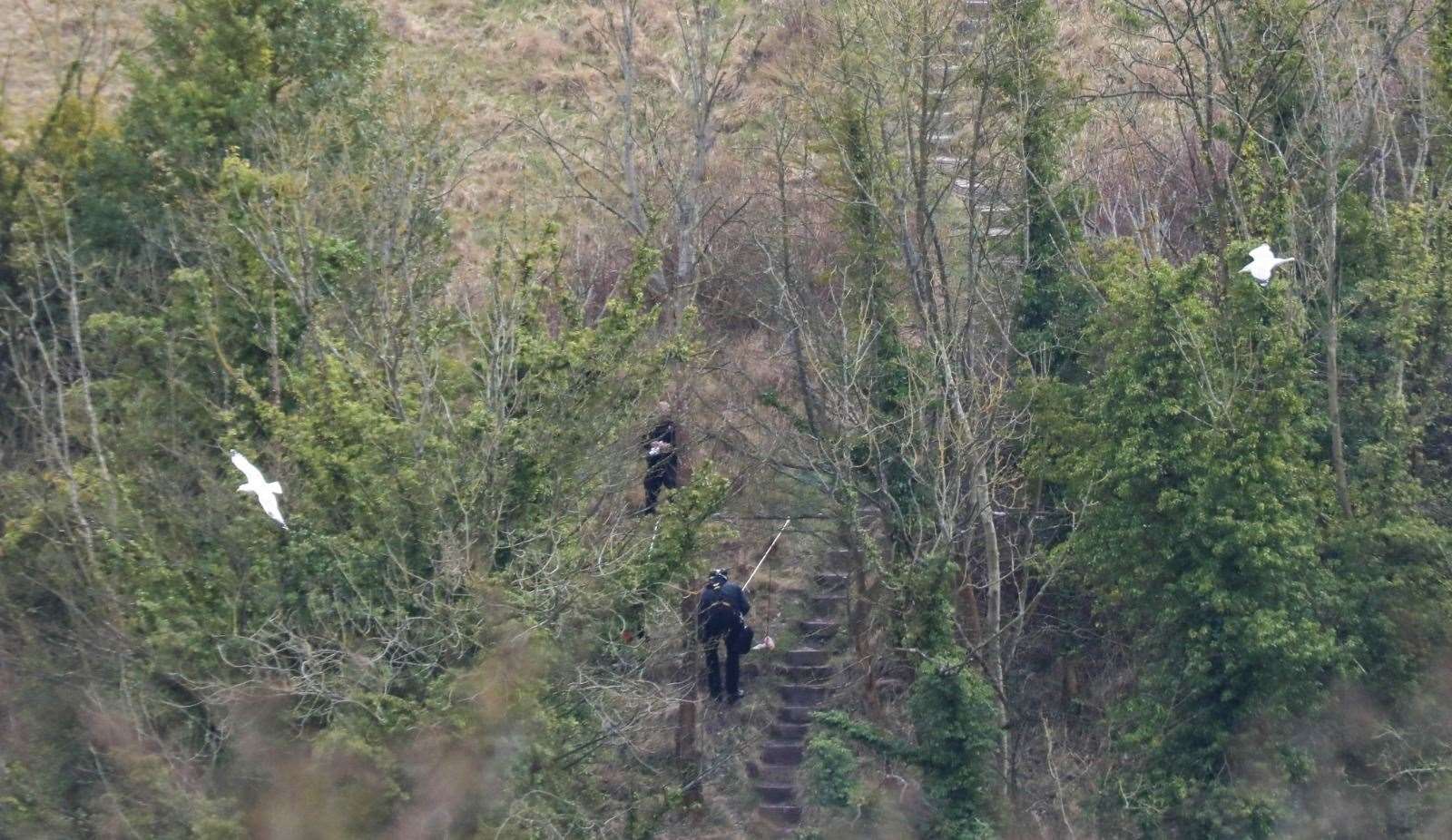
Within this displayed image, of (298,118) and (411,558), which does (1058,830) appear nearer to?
(411,558)

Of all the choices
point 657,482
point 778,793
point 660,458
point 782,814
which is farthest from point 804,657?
point 660,458

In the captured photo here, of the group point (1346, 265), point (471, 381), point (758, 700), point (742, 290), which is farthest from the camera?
point (742, 290)

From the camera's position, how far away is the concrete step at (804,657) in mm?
17422

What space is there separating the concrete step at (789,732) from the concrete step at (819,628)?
1264mm

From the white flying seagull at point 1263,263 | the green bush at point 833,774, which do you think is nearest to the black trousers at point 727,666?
the green bush at point 833,774

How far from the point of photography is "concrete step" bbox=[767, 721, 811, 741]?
16.8 metres

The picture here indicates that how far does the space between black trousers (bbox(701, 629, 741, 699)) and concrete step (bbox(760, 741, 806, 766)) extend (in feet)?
2.36

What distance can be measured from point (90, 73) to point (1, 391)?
228 inches

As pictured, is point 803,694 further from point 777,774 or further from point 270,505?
point 270,505

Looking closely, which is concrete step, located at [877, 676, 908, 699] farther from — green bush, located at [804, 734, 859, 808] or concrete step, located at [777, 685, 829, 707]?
green bush, located at [804, 734, 859, 808]

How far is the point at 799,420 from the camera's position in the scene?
16203mm

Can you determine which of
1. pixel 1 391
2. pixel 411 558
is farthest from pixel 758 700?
pixel 1 391

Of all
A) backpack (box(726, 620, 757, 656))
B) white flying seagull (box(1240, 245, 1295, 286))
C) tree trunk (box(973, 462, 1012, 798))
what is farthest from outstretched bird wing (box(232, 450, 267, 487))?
white flying seagull (box(1240, 245, 1295, 286))

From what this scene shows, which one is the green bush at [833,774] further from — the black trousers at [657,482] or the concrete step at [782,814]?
the black trousers at [657,482]
